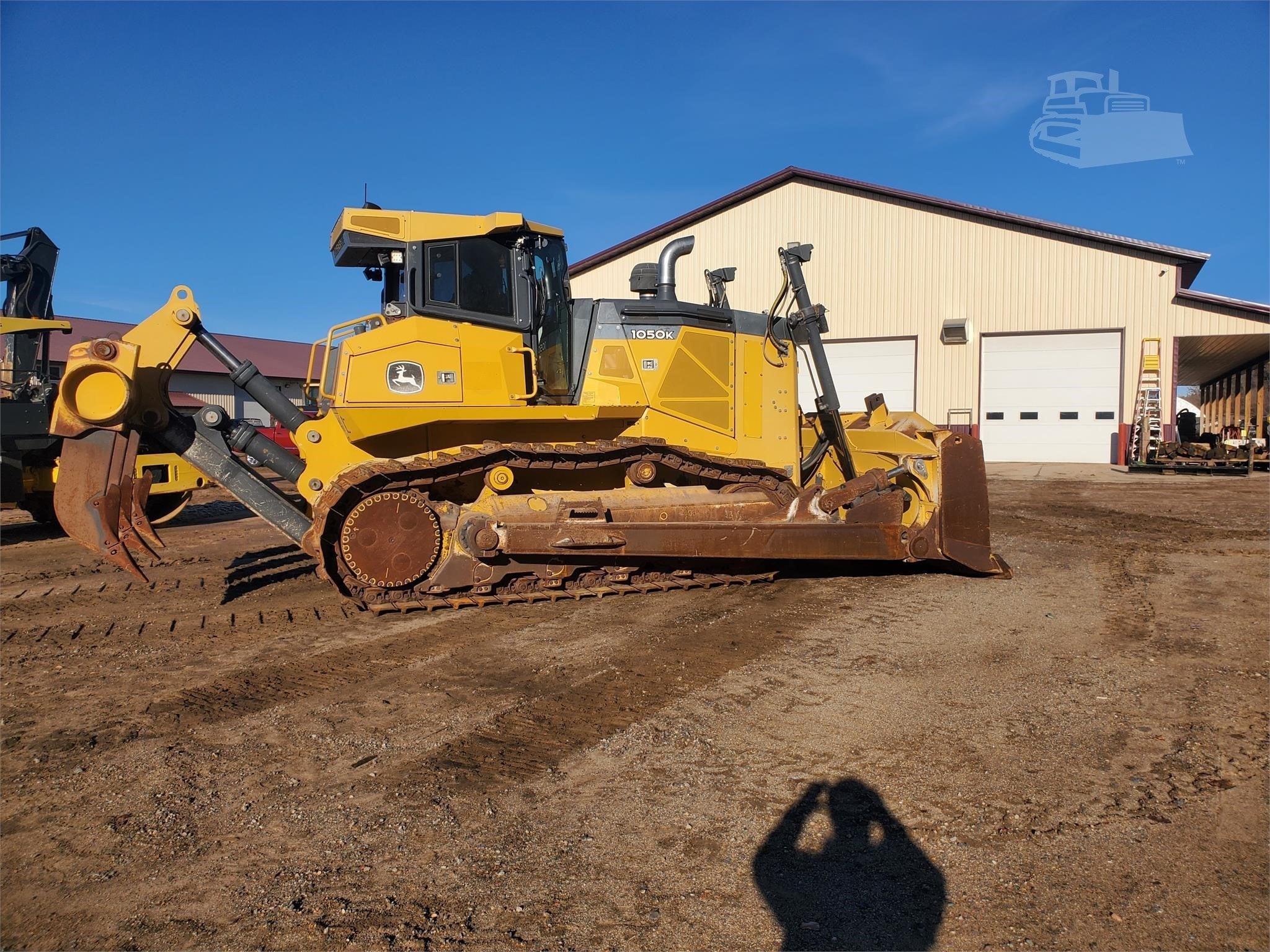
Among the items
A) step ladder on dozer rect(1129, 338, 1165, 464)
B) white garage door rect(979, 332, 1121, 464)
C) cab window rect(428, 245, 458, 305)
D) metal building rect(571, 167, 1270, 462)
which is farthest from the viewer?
white garage door rect(979, 332, 1121, 464)

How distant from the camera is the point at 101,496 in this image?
6.09m

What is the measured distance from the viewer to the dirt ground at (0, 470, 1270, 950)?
8.58 feet

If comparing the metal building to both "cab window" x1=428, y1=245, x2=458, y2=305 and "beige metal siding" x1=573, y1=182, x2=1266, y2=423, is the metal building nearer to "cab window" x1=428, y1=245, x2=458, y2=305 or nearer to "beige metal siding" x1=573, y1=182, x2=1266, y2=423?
"beige metal siding" x1=573, y1=182, x2=1266, y2=423

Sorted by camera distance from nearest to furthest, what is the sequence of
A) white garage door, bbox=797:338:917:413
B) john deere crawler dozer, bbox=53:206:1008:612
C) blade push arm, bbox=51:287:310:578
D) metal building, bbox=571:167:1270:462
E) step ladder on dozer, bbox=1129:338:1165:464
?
1. blade push arm, bbox=51:287:310:578
2. john deere crawler dozer, bbox=53:206:1008:612
3. step ladder on dozer, bbox=1129:338:1165:464
4. metal building, bbox=571:167:1270:462
5. white garage door, bbox=797:338:917:413

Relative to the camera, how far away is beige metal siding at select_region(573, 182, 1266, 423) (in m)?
21.0

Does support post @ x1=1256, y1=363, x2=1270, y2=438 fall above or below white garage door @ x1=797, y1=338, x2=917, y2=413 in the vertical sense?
below

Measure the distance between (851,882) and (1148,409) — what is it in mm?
21635

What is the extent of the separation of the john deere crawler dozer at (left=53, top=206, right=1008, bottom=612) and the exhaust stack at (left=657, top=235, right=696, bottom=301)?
10.4 inches

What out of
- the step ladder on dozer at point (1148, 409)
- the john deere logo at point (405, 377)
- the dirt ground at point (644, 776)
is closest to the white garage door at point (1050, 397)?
the step ladder on dozer at point (1148, 409)

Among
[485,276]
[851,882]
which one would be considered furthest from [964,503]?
[851,882]

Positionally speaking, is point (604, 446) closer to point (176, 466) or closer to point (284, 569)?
point (284, 569)

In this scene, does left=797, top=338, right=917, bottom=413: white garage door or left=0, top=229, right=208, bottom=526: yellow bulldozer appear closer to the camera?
left=0, top=229, right=208, bottom=526: yellow bulldozer

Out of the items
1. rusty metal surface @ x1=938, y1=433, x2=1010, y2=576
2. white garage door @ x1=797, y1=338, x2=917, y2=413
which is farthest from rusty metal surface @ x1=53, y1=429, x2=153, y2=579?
white garage door @ x1=797, y1=338, x2=917, y2=413

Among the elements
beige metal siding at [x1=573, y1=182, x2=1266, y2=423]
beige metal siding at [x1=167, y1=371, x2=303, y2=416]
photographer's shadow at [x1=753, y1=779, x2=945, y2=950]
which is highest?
beige metal siding at [x1=573, y1=182, x2=1266, y2=423]
